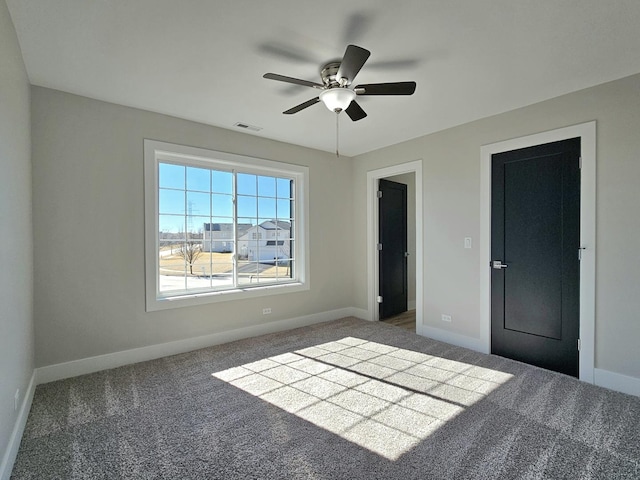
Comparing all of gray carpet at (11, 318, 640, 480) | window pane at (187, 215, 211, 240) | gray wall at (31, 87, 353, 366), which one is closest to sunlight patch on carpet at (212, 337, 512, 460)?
gray carpet at (11, 318, 640, 480)

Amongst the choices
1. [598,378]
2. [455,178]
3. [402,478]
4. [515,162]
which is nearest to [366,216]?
[455,178]

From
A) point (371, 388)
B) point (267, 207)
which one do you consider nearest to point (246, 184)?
point (267, 207)

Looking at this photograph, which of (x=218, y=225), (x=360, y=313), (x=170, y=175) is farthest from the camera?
(x=360, y=313)

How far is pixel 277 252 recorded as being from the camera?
4.64 meters

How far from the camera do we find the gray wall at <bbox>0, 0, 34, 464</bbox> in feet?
5.78

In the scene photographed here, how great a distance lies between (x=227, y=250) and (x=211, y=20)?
2.67 metres

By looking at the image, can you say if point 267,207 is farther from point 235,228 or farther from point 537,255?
point 537,255

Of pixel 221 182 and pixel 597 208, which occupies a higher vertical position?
pixel 221 182

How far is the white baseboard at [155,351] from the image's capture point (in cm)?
289

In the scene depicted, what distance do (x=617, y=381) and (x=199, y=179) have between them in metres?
4.62

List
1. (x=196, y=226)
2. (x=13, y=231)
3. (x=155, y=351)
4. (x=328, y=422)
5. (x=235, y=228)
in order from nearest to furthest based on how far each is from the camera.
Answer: (x=13, y=231), (x=328, y=422), (x=155, y=351), (x=196, y=226), (x=235, y=228)

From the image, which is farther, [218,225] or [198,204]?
[218,225]

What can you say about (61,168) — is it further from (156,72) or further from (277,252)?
(277,252)

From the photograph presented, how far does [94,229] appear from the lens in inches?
121
